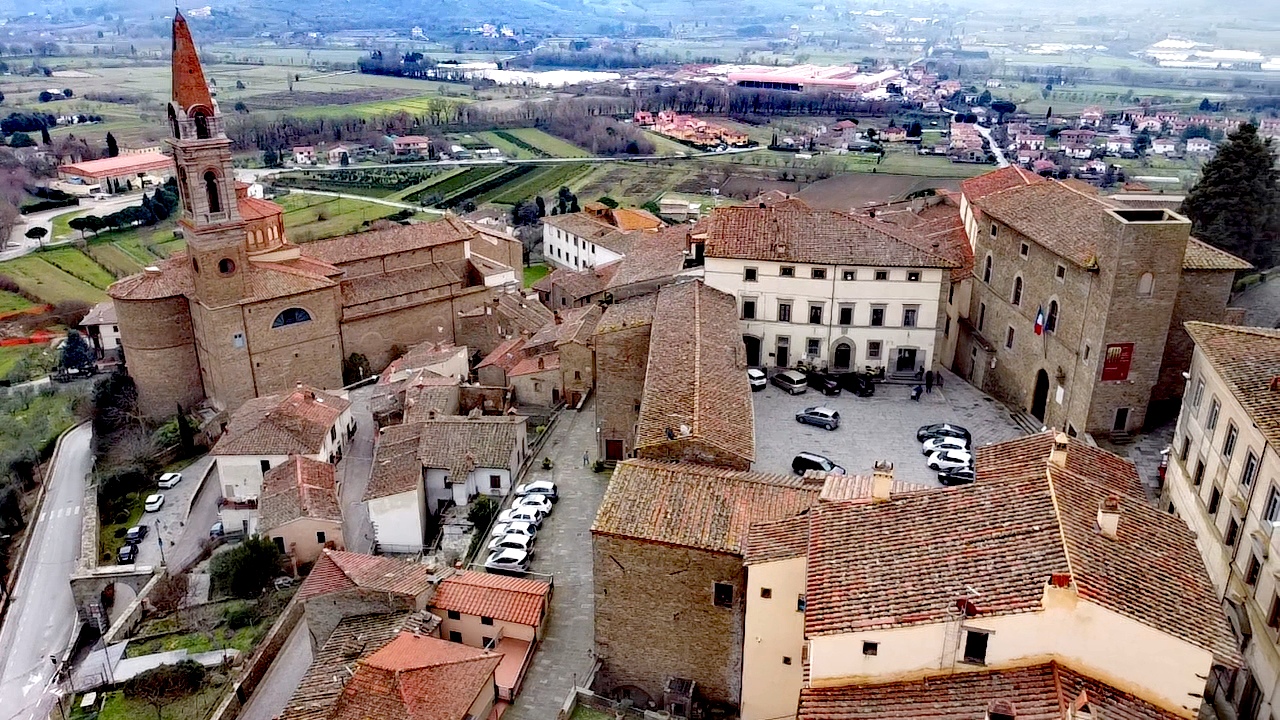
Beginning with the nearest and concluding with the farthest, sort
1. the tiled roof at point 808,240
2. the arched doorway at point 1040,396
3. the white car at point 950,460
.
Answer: the white car at point 950,460
the arched doorway at point 1040,396
the tiled roof at point 808,240

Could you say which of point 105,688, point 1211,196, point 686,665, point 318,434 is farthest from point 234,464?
point 1211,196

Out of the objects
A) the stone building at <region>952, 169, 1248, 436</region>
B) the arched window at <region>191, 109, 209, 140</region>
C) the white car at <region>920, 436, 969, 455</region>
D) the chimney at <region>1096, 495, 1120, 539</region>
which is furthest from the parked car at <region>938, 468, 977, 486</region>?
the arched window at <region>191, 109, 209, 140</region>

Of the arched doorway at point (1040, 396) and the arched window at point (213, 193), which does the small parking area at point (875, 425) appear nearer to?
the arched doorway at point (1040, 396)

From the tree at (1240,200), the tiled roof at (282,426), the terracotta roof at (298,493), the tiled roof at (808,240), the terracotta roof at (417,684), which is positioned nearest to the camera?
the terracotta roof at (417,684)

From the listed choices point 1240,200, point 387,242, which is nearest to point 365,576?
point 387,242

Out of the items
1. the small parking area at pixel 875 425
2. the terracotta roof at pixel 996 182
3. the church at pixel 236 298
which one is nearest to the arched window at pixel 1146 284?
the small parking area at pixel 875 425

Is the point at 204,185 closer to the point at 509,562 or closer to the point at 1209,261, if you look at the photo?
the point at 509,562

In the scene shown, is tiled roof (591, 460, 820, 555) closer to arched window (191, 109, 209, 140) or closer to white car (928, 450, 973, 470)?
white car (928, 450, 973, 470)
